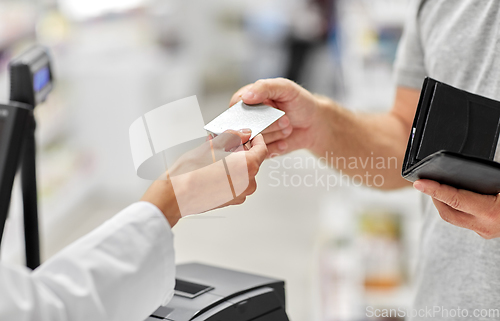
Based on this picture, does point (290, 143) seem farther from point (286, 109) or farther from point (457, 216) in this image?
point (457, 216)

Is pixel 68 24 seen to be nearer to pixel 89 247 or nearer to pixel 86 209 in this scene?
pixel 86 209

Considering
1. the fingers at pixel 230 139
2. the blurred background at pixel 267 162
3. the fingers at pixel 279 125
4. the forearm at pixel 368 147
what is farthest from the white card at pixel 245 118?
the blurred background at pixel 267 162

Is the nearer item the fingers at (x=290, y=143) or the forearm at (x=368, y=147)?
the fingers at (x=290, y=143)

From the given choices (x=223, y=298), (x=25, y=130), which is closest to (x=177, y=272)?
(x=223, y=298)

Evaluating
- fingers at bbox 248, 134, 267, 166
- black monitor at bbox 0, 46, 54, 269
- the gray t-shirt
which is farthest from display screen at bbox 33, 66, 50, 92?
the gray t-shirt

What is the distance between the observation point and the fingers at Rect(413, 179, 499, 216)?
78cm

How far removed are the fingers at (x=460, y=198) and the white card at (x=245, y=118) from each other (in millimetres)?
290

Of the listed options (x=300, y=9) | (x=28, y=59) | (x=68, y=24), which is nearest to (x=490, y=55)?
(x=28, y=59)

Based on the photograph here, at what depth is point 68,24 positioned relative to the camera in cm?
393

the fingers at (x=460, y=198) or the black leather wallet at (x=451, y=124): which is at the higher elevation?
the black leather wallet at (x=451, y=124)

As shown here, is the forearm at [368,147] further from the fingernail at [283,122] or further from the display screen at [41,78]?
the display screen at [41,78]

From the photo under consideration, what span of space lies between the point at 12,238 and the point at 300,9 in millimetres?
3679

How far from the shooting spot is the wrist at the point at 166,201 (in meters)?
0.81

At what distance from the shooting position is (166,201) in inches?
32.0
